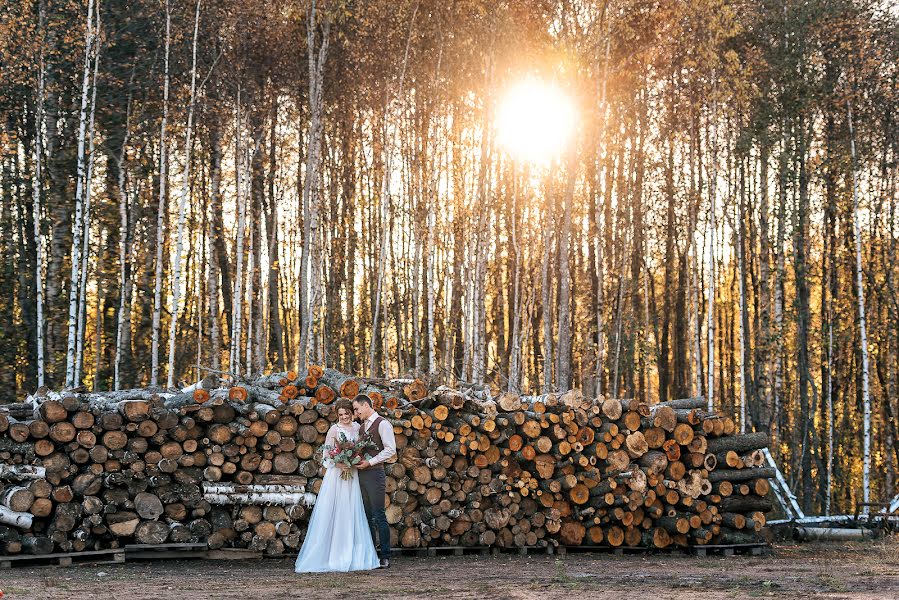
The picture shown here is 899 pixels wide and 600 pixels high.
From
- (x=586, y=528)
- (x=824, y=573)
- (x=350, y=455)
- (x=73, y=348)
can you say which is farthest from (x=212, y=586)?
(x=73, y=348)

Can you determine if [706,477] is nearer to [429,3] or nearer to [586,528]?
[586,528]

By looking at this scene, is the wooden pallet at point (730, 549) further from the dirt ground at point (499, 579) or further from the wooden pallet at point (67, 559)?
the wooden pallet at point (67, 559)

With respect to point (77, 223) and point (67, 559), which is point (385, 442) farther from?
point (77, 223)

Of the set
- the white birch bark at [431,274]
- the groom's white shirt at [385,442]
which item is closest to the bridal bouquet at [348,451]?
the groom's white shirt at [385,442]

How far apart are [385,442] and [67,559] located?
3331 millimetres

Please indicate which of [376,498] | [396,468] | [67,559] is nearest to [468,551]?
[396,468]

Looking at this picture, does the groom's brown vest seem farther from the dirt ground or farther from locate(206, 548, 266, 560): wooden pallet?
locate(206, 548, 266, 560): wooden pallet

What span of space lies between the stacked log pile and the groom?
0.99 metres

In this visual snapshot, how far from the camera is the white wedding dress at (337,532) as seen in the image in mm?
9625

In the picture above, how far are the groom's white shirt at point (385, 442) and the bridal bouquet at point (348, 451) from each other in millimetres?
119

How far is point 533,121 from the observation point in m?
20.1

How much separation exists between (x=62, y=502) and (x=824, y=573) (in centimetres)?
735

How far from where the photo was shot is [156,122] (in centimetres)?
2023

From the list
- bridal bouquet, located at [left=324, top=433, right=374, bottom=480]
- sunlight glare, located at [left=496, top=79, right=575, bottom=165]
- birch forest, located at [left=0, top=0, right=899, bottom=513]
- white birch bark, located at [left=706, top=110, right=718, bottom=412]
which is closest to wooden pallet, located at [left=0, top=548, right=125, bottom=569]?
bridal bouquet, located at [left=324, top=433, right=374, bottom=480]
